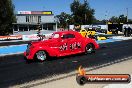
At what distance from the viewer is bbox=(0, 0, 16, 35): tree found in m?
58.9

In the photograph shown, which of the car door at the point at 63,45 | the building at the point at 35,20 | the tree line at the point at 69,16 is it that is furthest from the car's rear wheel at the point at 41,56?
the building at the point at 35,20

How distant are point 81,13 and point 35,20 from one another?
27119 mm

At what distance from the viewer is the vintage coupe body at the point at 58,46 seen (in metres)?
14.5

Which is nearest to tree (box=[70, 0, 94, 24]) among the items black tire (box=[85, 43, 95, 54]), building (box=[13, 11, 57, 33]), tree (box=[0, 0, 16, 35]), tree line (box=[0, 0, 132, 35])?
tree line (box=[0, 0, 132, 35])

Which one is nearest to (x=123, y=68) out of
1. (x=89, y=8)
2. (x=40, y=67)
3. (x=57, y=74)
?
(x=57, y=74)

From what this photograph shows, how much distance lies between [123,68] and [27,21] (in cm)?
7852

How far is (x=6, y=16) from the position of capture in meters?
59.6

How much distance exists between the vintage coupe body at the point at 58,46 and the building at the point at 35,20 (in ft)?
215

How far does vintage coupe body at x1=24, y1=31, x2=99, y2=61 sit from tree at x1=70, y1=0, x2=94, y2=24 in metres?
89.8

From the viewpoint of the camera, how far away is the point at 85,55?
16.6 meters

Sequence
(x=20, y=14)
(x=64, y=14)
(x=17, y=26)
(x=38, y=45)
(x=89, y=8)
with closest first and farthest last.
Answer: (x=38, y=45) < (x=17, y=26) < (x=20, y=14) < (x=89, y=8) < (x=64, y=14)

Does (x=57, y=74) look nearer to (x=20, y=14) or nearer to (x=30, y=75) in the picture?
(x=30, y=75)

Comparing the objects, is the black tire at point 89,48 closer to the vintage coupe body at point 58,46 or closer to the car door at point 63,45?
the vintage coupe body at point 58,46

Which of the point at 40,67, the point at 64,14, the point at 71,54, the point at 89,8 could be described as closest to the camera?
the point at 40,67
